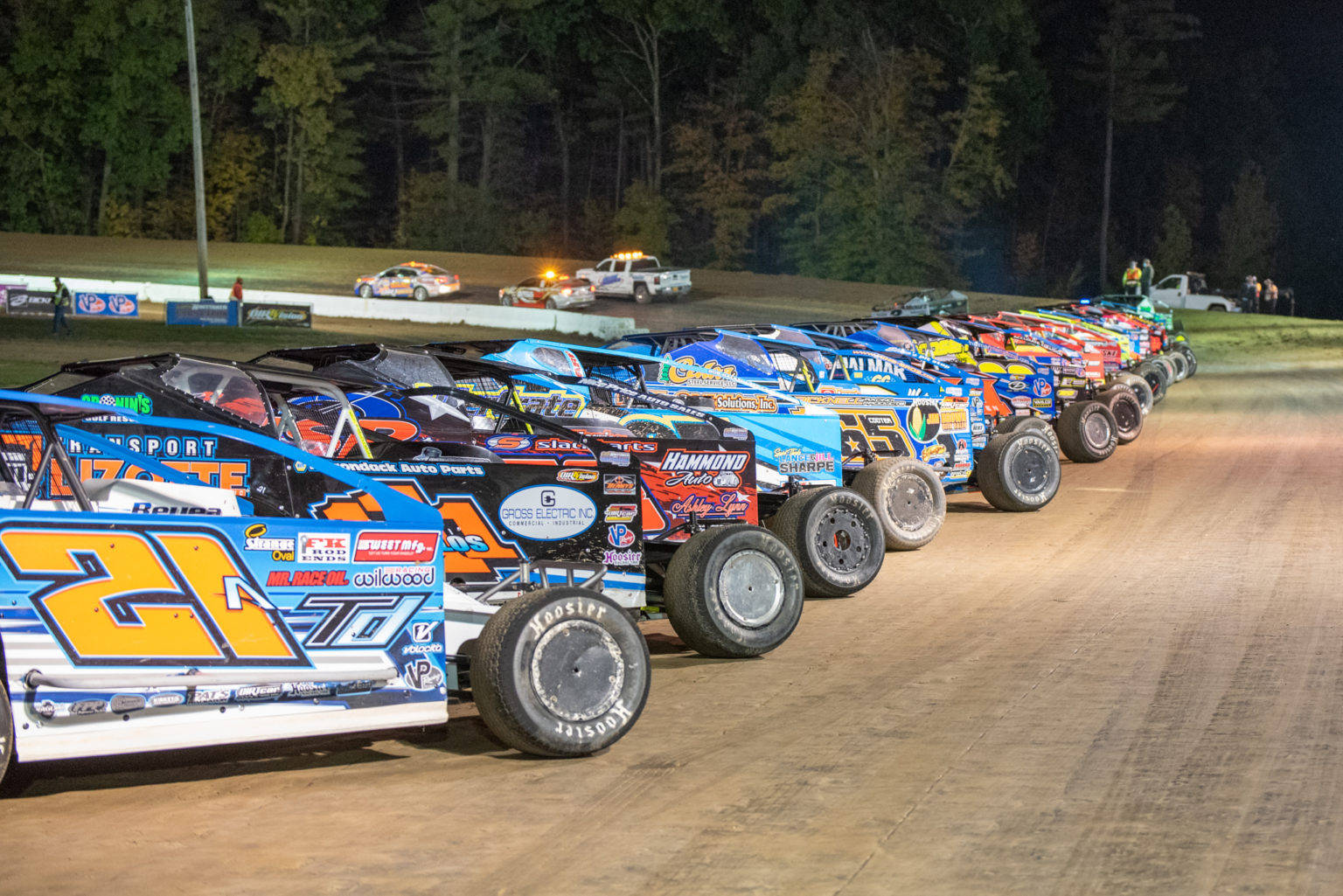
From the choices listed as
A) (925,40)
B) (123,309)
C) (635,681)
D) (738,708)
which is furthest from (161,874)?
(925,40)

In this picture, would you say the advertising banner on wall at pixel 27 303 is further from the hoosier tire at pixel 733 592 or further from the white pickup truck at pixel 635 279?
the hoosier tire at pixel 733 592

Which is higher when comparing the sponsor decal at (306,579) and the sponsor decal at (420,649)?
the sponsor decal at (306,579)

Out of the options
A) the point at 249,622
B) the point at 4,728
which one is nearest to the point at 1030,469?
the point at 249,622

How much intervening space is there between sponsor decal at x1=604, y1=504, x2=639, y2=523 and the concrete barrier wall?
38468 millimetres

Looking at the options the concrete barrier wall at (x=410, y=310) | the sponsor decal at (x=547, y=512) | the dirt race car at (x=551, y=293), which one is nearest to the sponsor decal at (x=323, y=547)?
the sponsor decal at (x=547, y=512)

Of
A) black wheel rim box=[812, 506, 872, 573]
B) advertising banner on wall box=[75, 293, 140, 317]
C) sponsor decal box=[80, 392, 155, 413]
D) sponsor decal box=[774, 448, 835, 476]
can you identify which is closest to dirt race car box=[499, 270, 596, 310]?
advertising banner on wall box=[75, 293, 140, 317]

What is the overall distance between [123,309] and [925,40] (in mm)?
52846

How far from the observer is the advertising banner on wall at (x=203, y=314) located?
135ft

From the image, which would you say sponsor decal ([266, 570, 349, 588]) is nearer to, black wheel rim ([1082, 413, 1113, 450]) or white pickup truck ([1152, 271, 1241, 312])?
black wheel rim ([1082, 413, 1113, 450])

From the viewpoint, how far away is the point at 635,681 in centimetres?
675

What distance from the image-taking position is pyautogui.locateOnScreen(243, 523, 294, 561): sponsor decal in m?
6.01

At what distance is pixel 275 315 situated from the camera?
42.4 metres

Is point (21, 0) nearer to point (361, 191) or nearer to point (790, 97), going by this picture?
point (361, 191)

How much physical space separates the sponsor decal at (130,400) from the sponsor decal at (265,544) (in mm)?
2795
